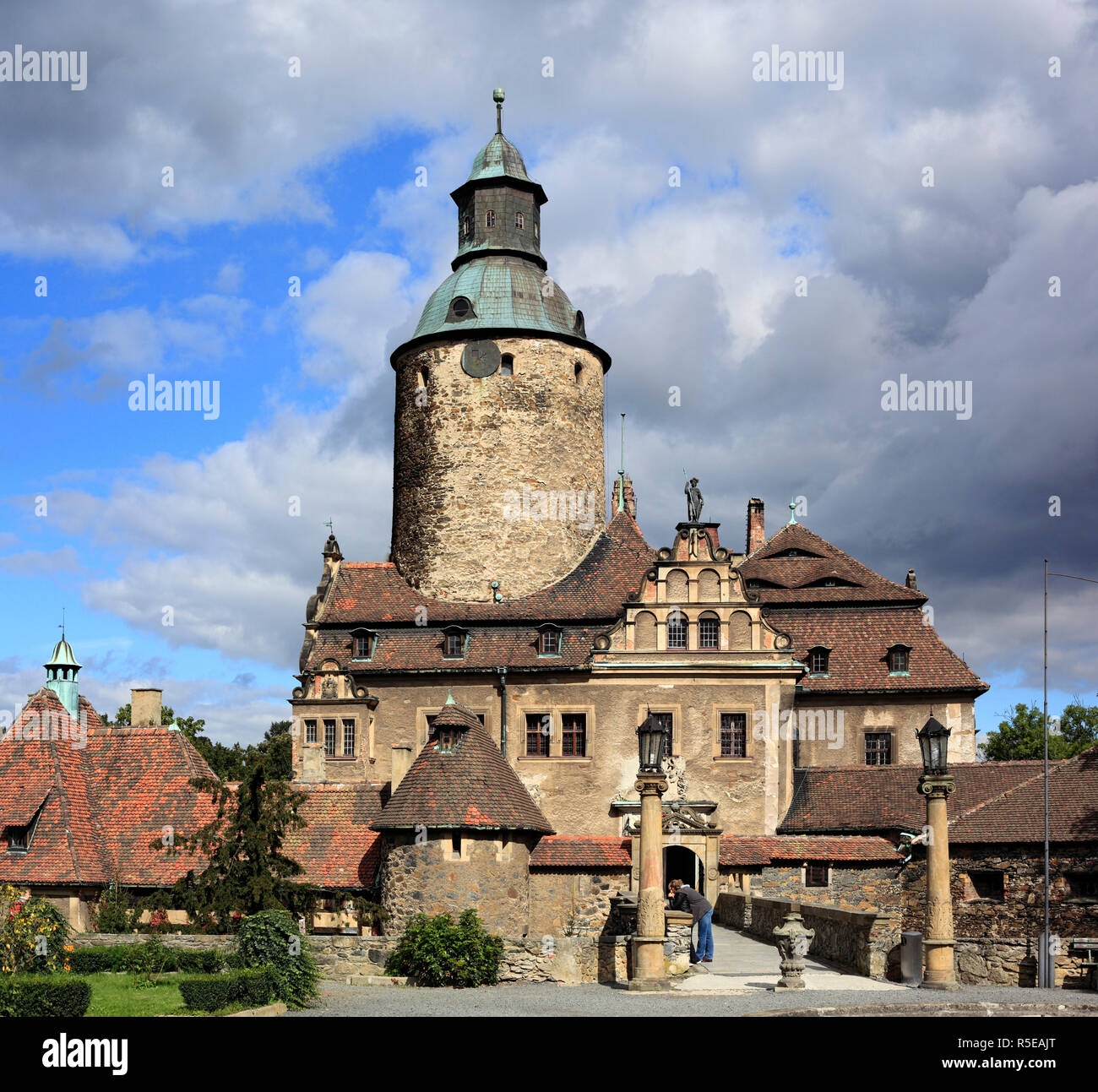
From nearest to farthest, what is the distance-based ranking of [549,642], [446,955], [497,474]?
A: [446,955] → [549,642] → [497,474]

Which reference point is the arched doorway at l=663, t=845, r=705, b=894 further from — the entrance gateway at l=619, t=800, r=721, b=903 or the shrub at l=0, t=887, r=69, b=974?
the shrub at l=0, t=887, r=69, b=974

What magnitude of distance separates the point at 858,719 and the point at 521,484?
12.8 meters

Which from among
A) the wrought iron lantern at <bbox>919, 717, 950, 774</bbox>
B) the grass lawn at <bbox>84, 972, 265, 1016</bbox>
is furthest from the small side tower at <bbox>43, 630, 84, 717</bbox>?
the wrought iron lantern at <bbox>919, 717, 950, 774</bbox>

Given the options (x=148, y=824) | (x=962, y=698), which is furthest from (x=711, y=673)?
(x=148, y=824)

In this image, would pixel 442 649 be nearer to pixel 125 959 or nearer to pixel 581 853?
pixel 581 853

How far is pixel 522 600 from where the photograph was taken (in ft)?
139

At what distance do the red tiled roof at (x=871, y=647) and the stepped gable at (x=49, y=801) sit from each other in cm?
1979

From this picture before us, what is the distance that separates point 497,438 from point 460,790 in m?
16.0

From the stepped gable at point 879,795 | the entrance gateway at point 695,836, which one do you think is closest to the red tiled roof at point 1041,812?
the stepped gable at point 879,795

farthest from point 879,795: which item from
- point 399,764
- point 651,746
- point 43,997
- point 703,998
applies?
point 43,997

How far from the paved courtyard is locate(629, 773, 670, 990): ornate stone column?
0.52 metres

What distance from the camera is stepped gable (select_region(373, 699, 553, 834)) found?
29.8m

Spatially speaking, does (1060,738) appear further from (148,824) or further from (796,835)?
(148,824)

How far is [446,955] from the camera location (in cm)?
2416
